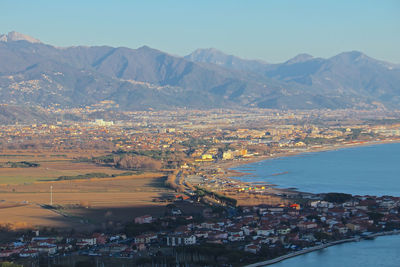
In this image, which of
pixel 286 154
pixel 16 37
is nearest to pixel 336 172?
pixel 286 154

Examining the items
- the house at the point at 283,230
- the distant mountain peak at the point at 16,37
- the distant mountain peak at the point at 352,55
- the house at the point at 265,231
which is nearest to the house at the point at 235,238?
the house at the point at 265,231

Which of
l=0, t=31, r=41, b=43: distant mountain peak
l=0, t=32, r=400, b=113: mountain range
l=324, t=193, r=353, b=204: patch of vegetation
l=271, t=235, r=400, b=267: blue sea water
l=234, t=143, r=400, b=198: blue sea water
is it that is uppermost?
l=0, t=31, r=41, b=43: distant mountain peak

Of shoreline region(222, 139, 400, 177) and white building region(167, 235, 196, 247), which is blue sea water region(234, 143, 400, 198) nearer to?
shoreline region(222, 139, 400, 177)

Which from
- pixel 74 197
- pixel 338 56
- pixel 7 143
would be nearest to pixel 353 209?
pixel 74 197

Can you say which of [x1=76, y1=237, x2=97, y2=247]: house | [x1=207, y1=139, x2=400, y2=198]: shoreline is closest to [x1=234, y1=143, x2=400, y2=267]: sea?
[x1=207, y1=139, x2=400, y2=198]: shoreline

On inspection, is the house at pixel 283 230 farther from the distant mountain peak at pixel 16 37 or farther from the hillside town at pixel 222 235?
the distant mountain peak at pixel 16 37

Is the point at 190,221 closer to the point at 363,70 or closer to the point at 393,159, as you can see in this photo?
the point at 393,159
